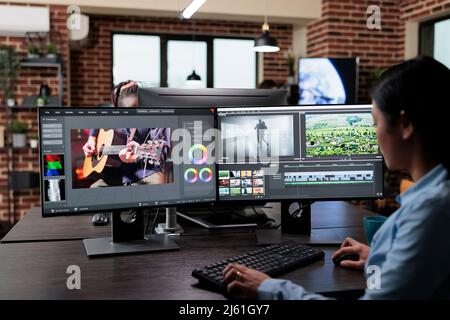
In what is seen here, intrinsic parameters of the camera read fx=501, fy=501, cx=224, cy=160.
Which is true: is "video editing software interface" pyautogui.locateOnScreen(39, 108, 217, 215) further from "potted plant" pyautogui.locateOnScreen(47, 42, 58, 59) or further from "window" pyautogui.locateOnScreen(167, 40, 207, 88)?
"window" pyautogui.locateOnScreen(167, 40, 207, 88)

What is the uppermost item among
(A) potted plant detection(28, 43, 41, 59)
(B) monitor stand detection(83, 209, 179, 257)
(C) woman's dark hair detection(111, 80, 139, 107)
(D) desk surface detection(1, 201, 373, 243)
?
(A) potted plant detection(28, 43, 41, 59)

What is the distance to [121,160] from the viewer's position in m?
1.67

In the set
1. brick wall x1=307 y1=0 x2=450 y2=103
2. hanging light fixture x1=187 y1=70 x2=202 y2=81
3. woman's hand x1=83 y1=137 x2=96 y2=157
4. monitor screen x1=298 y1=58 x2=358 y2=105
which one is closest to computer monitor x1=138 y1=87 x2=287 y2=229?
woman's hand x1=83 y1=137 x2=96 y2=157

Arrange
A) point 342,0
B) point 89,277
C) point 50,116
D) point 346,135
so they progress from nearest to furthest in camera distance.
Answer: point 89,277 < point 50,116 < point 346,135 < point 342,0

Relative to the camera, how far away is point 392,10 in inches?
235

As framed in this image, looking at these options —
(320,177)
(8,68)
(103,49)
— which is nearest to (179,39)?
(103,49)

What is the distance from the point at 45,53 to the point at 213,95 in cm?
380

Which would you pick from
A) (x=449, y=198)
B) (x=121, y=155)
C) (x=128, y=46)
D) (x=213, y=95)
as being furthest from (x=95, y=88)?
(x=449, y=198)

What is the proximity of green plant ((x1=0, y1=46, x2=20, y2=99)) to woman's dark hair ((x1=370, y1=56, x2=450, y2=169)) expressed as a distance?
4865 millimetres

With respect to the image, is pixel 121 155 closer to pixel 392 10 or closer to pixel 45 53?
pixel 45 53

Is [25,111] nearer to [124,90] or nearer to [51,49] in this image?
[51,49]

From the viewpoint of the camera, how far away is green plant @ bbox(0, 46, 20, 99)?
16.8ft
